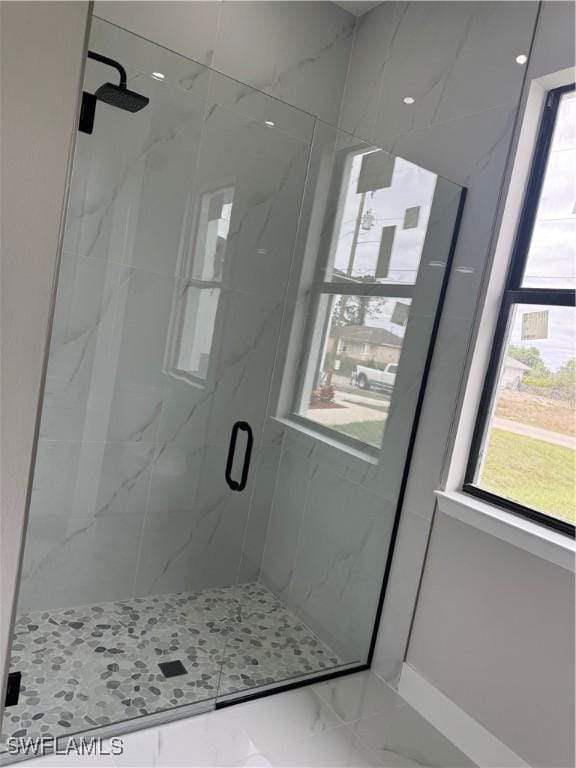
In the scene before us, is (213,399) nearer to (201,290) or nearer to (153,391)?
(153,391)

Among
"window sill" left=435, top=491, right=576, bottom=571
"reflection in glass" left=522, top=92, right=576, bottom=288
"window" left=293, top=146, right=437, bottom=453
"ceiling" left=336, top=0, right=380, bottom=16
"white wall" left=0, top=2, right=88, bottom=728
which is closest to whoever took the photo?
"white wall" left=0, top=2, right=88, bottom=728

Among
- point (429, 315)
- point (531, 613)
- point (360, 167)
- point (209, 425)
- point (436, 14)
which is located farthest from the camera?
point (436, 14)

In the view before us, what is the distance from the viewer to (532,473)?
199cm

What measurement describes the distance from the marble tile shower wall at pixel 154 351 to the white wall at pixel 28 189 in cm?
49

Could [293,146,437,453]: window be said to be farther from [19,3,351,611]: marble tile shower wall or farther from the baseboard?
the baseboard

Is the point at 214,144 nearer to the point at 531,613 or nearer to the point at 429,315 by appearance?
the point at 429,315

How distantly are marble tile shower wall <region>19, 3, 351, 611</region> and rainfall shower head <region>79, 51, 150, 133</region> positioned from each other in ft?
0.21

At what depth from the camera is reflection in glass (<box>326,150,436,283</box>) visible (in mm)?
2166

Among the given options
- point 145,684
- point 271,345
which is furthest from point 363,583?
point 271,345

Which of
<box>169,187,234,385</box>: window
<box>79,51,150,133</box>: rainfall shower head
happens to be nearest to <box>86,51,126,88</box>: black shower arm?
<box>79,51,150,133</box>: rainfall shower head

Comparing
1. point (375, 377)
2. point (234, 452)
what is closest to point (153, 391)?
point (234, 452)

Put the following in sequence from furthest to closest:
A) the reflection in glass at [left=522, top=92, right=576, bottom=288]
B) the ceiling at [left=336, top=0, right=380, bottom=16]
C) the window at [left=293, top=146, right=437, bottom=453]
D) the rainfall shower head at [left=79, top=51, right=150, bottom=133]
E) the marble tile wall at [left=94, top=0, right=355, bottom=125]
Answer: the ceiling at [left=336, top=0, right=380, bottom=16] < the marble tile wall at [left=94, top=0, right=355, bottom=125] < the window at [left=293, top=146, right=437, bottom=453] < the reflection in glass at [left=522, top=92, right=576, bottom=288] < the rainfall shower head at [left=79, top=51, right=150, bottom=133]

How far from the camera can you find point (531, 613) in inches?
73.4

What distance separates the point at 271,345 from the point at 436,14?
1.70 metres
